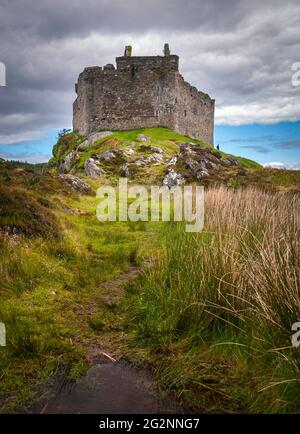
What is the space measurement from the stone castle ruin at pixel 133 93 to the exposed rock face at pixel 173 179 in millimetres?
14146

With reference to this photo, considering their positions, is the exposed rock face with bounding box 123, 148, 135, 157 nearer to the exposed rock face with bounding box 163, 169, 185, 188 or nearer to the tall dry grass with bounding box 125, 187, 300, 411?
the exposed rock face with bounding box 163, 169, 185, 188

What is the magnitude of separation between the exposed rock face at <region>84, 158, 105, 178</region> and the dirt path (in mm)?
19945

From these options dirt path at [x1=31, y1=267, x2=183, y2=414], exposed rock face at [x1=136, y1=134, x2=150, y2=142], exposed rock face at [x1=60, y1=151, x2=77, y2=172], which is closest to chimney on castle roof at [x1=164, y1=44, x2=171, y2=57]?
exposed rock face at [x1=136, y1=134, x2=150, y2=142]

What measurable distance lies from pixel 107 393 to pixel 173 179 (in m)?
18.4

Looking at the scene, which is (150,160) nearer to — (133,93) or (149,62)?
(133,93)

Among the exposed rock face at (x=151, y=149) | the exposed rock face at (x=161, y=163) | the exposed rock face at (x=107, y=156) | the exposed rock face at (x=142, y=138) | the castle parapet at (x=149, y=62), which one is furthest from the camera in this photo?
the castle parapet at (x=149, y=62)

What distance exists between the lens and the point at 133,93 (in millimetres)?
34188

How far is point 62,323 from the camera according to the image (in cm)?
471

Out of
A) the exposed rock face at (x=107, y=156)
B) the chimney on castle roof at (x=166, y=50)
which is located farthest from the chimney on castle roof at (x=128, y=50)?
the exposed rock face at (x=107, y=156)

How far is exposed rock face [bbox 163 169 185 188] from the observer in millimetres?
20820

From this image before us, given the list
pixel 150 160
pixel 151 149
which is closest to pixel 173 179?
pixel 150 160

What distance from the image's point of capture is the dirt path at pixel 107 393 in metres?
3.14

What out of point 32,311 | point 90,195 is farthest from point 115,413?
point 90,195

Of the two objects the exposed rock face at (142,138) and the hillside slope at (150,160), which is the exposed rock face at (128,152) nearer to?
the hillside slope at (150,160)
